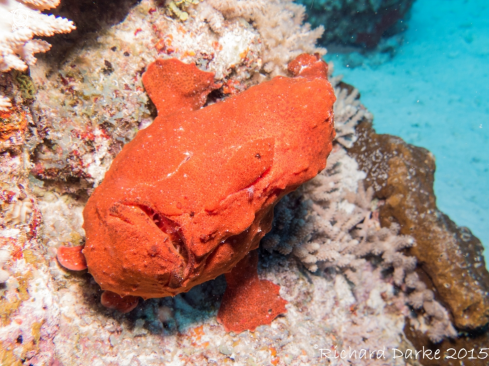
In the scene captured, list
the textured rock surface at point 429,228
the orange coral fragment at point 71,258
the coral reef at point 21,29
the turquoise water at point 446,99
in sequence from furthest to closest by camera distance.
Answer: the turquoise water at point 446,99
the textured rock surface at point 429,228
the orange coral fragment at point 71,258
the coral reef at point 21,29

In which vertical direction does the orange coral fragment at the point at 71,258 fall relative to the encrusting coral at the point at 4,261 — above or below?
below

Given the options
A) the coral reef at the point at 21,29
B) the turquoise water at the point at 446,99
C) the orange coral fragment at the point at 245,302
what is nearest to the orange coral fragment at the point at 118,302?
the orange coral fragment at the point at 245,302

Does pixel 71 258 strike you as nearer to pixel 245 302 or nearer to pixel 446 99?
pixel 245 302

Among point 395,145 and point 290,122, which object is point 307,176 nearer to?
point 290,122

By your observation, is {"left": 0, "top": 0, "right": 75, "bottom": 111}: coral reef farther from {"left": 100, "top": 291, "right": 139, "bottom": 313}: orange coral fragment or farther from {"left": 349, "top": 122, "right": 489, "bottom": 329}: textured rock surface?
{"left": 349, "top": 122, "right": 489, "bottom": 329}: textured rock surface

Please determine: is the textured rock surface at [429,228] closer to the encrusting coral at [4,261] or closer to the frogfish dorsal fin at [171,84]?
the frogfish dorsal fin at [171,84]

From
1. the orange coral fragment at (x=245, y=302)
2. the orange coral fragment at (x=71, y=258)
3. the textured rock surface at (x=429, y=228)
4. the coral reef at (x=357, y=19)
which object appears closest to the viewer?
the orange coral fragment at (x=71, y=258)
